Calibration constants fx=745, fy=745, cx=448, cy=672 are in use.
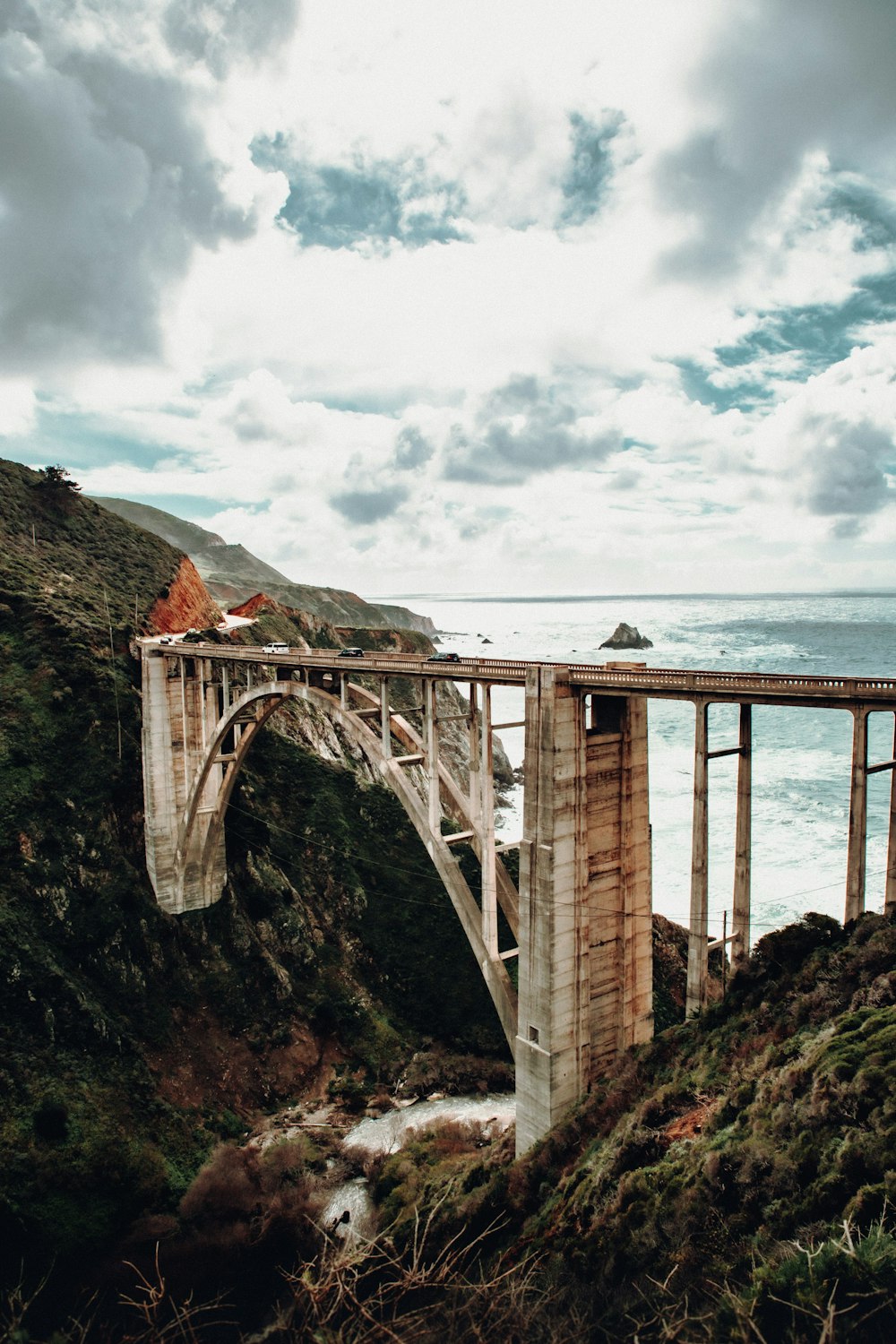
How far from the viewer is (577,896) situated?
16.1 meters

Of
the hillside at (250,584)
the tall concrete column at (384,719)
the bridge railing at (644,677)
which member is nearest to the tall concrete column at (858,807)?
the bridge railing at (644,677)

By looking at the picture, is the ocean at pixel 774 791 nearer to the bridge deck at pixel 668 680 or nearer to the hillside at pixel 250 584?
the bridge deck at pixel 668 680

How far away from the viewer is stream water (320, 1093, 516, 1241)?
19672 mm

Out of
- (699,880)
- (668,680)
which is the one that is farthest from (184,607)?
(699,880)

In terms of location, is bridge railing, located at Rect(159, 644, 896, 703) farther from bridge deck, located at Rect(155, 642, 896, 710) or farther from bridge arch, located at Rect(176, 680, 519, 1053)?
bridge arch, located at Rect(176, 680, 519, 1053)

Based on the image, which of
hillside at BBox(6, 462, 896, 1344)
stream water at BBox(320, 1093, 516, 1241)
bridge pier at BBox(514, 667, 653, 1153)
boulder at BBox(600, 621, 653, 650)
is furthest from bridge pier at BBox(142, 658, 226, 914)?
boulder at BBox(600, 621, 653, 650)

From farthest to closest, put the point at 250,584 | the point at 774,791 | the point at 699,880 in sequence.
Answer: the point at 250,584 → the point at 774,791 → the point at 699,880

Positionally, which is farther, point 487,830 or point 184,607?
point 184,607

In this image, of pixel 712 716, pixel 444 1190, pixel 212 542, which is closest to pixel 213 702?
pixel 444 1190

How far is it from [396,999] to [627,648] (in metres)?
111

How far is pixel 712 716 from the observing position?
81.5m

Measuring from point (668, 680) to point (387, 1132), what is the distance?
60.2 ft

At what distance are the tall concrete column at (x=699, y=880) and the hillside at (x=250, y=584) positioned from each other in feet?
245

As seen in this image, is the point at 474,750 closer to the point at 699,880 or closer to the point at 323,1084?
the point at 699,880
